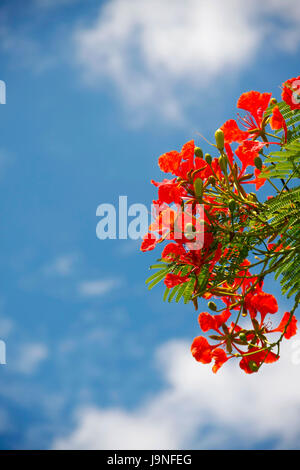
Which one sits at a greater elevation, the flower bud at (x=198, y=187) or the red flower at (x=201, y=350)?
the flower bud at (x=198, y=187)

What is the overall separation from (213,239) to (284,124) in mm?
726

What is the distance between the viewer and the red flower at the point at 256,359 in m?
2.97

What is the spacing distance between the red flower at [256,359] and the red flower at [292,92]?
1390mm

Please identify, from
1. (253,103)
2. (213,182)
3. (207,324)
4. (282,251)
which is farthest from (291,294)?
(253,103)

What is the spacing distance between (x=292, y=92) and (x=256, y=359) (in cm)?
151

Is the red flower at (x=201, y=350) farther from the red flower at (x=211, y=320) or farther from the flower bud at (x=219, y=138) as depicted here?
the flower bud at (x=219, y=138)

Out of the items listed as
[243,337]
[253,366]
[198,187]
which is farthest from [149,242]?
[253,366]

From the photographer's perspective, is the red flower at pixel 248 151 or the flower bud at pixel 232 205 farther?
the red flower at pixel 248 151

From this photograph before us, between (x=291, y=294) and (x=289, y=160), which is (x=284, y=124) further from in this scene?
(x=291, y=294)

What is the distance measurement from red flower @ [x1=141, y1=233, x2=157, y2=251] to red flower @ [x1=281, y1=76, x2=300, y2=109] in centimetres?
102

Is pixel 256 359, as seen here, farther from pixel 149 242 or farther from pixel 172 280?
pixel 149 242

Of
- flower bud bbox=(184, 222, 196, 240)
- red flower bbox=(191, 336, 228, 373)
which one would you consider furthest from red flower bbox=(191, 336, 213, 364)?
flower bud bbox=(184, 222, 196, 240)

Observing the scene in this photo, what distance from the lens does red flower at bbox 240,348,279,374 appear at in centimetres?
297

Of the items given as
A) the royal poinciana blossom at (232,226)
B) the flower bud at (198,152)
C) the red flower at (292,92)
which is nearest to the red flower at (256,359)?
the royal poinciana blossom at (232,226)
